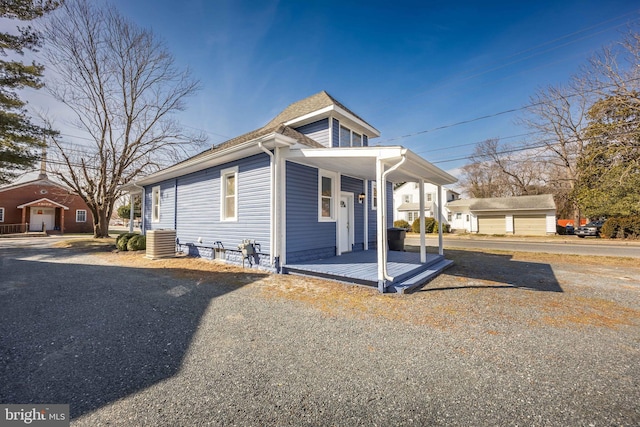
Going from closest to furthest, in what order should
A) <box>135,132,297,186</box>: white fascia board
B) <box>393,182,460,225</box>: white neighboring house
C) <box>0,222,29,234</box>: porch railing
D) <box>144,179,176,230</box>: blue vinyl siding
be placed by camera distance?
<box>135,132,297,186</box>: white fascia board, <box>144,179,176,230</box>: blue vinyl siding, <box>0,222,29,234</box>: porch railing, <box>393,182,460,225</box>: white neighboring house

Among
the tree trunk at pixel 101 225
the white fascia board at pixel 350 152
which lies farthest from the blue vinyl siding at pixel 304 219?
the tree trunk at pixel 101 225

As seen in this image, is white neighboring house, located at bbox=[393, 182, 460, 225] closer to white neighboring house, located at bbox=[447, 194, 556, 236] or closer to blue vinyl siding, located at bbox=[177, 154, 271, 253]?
white neighboring house, located at bbox=[447, 194, 556, 236]

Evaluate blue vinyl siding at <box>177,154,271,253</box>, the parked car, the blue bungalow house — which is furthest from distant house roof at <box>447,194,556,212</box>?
blue vinyl siding at <box>177,154,271,253</box>

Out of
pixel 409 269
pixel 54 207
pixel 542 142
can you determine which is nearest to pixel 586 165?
pixel 542 142

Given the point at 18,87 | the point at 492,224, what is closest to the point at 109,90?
the point at 18,87

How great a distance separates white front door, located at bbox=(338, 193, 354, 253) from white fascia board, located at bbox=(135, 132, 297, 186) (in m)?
3.20

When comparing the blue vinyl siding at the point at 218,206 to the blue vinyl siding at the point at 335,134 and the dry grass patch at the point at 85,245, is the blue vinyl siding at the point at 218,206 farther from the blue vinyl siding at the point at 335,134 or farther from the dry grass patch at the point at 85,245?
the dry grass patch at the point at 85,245

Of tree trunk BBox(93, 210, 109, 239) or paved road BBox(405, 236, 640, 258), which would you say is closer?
paved road BBox(405, 236, 640, 258)

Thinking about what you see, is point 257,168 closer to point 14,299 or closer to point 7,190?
point 14,299

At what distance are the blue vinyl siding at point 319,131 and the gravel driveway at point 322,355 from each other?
5.76 metres

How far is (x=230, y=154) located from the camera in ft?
23.8

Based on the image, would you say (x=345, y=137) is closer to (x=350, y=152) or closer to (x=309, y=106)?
(x=309, y=106)

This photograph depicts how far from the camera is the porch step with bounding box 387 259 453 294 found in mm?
5109

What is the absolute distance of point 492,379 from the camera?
2342 mm
